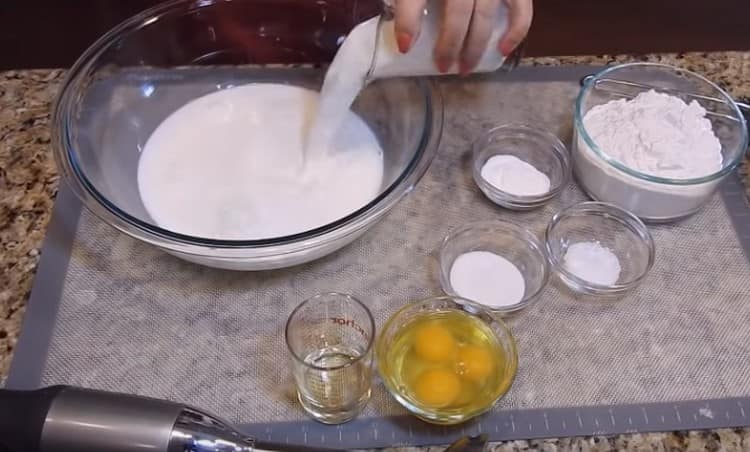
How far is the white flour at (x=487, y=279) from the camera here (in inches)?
38.7

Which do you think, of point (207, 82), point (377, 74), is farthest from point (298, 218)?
point (207, 82)

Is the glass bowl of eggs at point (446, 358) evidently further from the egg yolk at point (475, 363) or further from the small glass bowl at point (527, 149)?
the small glass bowl at point (527, 149)

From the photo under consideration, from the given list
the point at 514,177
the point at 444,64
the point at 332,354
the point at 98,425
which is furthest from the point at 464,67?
the point at 98,425

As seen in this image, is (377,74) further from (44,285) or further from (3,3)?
(3,3)

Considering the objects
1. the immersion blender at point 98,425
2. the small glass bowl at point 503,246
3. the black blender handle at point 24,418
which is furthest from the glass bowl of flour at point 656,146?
the black blender handle at point 24,418

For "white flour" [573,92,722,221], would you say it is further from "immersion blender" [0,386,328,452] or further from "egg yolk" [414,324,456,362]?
"immersion blender" [0,386,328,452]

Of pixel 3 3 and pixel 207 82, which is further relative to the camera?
pixel 3 3

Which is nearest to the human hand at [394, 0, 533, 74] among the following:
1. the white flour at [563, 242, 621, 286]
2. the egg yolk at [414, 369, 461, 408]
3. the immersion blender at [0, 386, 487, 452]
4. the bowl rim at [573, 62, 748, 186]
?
the bowl rim at [573, 62, 748, 186]

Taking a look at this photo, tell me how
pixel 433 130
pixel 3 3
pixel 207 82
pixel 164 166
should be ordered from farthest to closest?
pixel 3 3 < pixel 207 82 < pixel 164 166 < pixel 433 130

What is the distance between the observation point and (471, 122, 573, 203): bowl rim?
3.52 ft

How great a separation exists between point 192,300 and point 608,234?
0.58 metres

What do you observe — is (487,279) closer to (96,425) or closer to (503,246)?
(503,246)

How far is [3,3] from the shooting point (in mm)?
1877

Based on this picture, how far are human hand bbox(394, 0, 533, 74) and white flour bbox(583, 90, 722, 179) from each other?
0.65 ft
